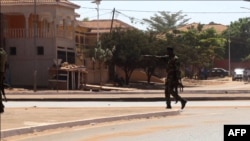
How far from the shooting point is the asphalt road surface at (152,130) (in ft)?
36.2

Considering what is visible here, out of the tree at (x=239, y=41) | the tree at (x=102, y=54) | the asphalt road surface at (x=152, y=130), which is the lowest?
the asphalt road surface at (x=152, y=130)

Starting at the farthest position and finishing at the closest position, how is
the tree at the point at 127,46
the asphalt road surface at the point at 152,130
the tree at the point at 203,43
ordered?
the tree at the point at 203,43
the tree at the point at 127,46
the asphalt road surface at the point at 152,130

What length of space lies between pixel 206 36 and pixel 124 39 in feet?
113

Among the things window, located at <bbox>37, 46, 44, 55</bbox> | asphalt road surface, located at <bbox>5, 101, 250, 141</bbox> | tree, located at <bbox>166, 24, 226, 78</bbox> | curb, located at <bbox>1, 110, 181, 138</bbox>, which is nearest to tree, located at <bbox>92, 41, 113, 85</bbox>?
window, located at <bbox>37, 46, 44, 55</bbox>

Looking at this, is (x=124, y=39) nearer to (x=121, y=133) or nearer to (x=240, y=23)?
(x=121, y=133)

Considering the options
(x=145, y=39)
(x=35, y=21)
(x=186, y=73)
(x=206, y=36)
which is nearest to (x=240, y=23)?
(x=206, y=36)

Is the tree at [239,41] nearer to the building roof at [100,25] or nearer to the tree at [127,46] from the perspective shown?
the building roof at [100,25]

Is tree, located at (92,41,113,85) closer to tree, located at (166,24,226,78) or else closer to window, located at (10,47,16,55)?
window, located at (10,47,16,55)

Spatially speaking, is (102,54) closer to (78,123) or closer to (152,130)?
(78,123)

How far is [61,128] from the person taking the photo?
502 inches

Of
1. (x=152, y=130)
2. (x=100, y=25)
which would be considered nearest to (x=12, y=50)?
(x=100, y=25)

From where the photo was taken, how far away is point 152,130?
12.4 m

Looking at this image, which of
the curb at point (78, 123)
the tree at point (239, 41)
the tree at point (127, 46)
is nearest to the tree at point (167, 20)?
the tree at point (239, 41)

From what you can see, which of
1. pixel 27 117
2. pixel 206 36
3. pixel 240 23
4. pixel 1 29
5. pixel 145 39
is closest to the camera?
pixel 27 117
